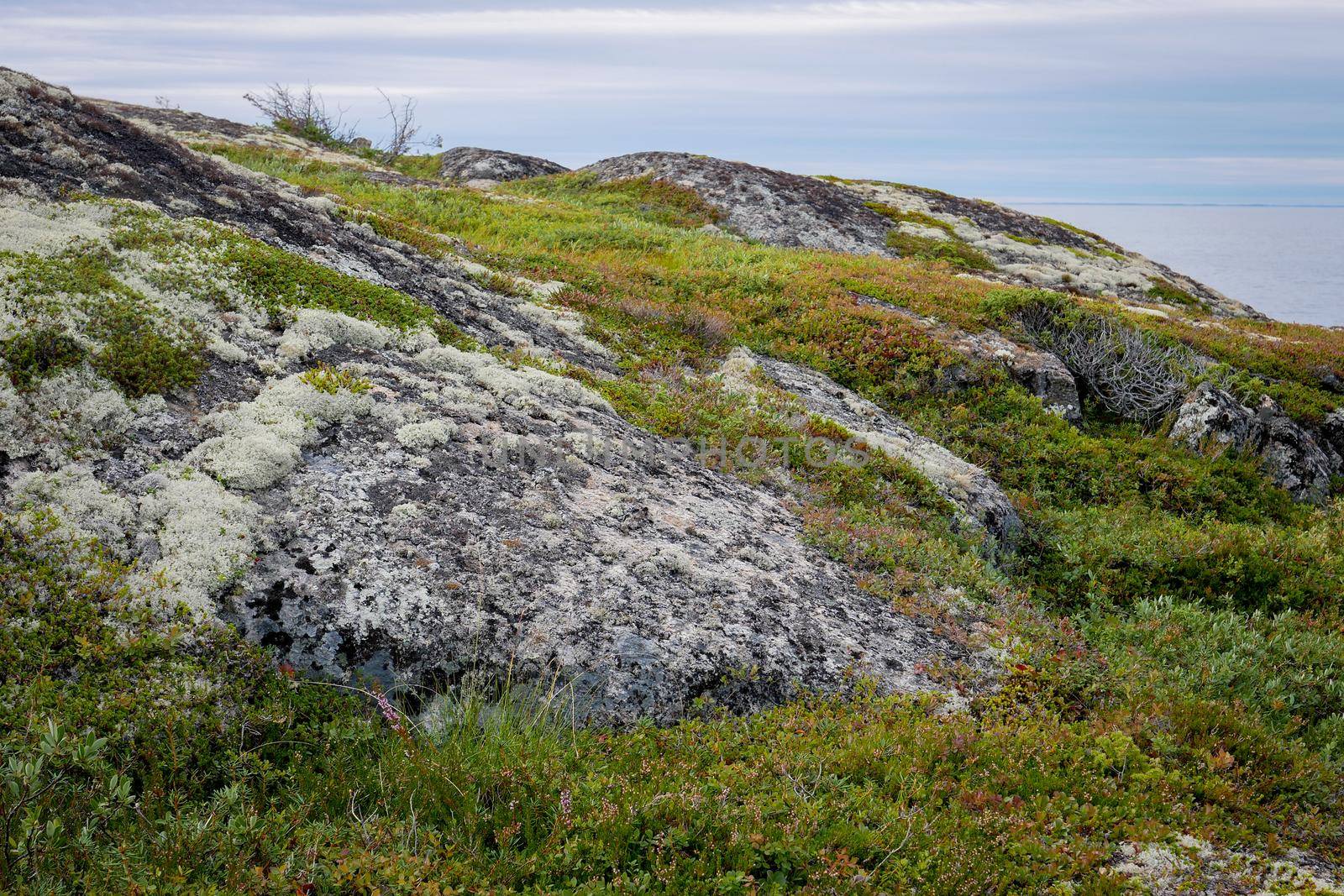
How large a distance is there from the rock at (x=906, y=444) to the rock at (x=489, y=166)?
3891cm

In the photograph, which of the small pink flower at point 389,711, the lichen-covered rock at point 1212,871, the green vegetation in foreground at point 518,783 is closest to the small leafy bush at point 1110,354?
the green vegetation in foreground at point 518,783

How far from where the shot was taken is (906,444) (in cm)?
1450

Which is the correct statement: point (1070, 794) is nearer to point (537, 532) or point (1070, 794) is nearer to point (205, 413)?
point (537, 532)

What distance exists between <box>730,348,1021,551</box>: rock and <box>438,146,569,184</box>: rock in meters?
38.9

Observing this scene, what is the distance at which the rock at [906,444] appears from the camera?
1305 centimetres

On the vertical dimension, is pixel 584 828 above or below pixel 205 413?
below

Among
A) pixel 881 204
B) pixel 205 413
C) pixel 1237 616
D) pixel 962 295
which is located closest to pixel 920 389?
pixel 962 295

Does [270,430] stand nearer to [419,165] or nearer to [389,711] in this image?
[389,711]

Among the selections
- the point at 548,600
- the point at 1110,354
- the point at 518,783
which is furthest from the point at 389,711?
the point at 1110,354

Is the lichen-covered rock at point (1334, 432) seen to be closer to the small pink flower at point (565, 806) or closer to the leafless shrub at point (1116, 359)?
the leafless shrub at point (1116, 359)

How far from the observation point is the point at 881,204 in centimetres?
4484

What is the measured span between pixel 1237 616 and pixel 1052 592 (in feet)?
7.70

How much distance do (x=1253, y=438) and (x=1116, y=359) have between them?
4.05 meters

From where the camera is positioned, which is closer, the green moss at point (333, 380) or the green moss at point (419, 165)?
the green moss at point (333, 380)
